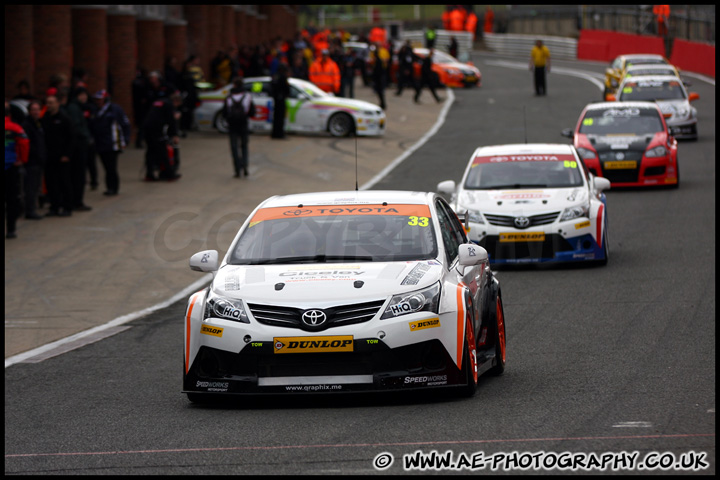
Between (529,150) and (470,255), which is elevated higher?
(529,150)

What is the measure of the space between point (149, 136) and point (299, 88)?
8037 mm

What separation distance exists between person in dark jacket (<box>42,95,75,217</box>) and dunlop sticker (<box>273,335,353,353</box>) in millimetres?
12553

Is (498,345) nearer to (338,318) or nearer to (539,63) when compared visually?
(338,318)

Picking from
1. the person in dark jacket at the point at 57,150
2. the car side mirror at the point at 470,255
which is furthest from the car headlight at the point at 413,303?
the person in dark jacket at the point at 57,150

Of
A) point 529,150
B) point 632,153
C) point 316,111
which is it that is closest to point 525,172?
point 529,150

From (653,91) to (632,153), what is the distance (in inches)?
337

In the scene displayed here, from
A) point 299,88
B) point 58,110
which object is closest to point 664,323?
point 58,110

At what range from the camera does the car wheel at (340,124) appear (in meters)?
31.2

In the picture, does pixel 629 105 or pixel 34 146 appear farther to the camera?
pixel 629 105

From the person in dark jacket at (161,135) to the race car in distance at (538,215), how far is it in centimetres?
876

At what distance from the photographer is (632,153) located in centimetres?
2252

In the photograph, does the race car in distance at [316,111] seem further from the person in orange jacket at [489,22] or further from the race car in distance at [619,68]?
the person in orange jacket at [489,22]

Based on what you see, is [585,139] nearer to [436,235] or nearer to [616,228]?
[616,228]

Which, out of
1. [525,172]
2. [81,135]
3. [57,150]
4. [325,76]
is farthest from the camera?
[325,76]
